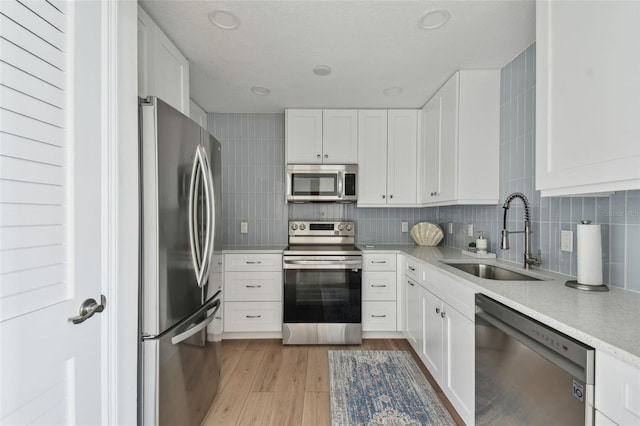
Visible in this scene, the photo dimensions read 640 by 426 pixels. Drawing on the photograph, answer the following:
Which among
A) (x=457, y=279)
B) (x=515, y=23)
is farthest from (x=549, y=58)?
(x=457, y=279)

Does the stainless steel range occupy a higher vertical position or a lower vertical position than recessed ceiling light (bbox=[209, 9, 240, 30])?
lower

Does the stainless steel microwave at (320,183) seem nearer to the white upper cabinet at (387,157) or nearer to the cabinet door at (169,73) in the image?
the white upper cabinet at (387,157)

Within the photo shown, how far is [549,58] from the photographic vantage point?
136cm

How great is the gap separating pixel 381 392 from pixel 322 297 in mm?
947

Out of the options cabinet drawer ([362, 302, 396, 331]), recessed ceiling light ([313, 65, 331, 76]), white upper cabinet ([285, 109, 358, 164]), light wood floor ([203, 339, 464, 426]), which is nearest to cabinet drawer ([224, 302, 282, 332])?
light wood floor ([203, 339, 464, 426])

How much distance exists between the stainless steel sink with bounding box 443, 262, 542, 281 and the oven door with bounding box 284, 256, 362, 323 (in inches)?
37.2

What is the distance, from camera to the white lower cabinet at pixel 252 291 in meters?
2.86

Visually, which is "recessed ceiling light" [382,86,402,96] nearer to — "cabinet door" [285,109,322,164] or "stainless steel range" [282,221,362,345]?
"cabinet door" [285,109,322,164]

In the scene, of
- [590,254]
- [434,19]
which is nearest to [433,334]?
[590,254]

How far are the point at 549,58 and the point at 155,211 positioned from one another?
1896 millimetres

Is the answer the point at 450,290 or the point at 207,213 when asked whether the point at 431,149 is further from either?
the point at 207,213

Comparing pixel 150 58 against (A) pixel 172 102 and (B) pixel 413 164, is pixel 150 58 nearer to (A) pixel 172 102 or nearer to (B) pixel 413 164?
(A) pixel 172 102

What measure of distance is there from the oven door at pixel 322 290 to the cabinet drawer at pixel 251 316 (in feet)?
0.58

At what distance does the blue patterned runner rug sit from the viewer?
1.80m
